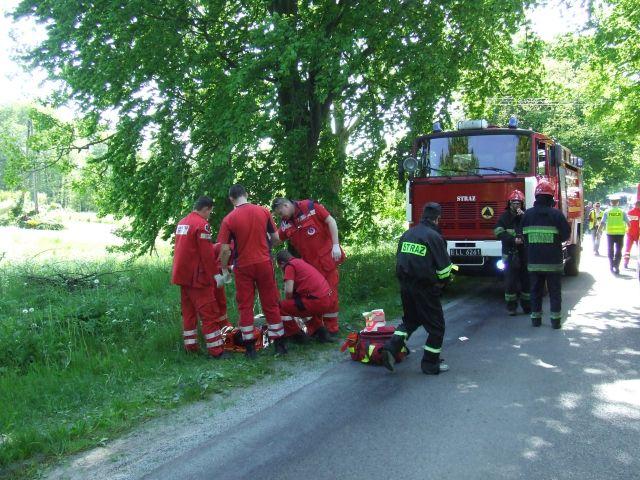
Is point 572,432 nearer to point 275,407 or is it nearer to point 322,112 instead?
point 275,407

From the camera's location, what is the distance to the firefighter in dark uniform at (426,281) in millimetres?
5730

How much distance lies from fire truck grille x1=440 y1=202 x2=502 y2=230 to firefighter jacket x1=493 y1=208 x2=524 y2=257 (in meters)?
0.94

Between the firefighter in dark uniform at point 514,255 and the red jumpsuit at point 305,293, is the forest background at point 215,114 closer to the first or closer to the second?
the red jumpsuit at point 305,293

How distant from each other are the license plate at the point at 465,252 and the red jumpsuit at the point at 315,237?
3.32 meters

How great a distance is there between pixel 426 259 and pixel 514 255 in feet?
11.6

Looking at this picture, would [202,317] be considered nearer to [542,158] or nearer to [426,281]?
[426,281]

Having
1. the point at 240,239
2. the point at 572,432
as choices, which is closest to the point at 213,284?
the point at 240,239

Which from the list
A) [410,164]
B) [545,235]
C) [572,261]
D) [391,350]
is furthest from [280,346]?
[572,261]

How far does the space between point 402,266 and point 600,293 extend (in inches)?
251

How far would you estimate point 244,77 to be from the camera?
9.70m

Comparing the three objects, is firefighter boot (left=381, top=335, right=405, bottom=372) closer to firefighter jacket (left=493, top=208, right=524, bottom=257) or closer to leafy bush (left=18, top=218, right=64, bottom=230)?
firefighter jacket (left=493, top=208, right=524, bottom=257)

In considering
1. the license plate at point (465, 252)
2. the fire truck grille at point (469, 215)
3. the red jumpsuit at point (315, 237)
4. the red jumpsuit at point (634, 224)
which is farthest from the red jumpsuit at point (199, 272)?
the red jumpsuit at point (634, 224)

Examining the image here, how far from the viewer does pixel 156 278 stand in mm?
11734

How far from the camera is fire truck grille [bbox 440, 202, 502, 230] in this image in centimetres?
991
